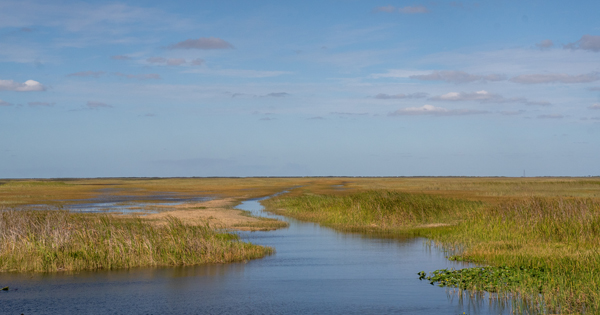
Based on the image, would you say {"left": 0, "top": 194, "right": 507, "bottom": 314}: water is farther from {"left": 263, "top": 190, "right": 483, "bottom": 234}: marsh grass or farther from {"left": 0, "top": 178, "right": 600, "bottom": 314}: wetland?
{"left": 263, "top": 190, "right": 483, "bottom": 234}: marsh grass

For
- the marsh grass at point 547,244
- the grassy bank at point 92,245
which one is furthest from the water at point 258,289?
the marsh grass at point 547,244

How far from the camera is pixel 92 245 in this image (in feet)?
76.3

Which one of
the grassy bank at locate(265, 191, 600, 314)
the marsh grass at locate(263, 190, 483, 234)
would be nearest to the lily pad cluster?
the grassy bank at locate(265, 191, 600, 314)

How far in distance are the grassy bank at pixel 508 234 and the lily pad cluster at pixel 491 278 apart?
33 mm

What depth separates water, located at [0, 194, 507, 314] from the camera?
54.2 ft

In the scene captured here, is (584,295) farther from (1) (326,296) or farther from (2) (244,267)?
(2) (244,267)

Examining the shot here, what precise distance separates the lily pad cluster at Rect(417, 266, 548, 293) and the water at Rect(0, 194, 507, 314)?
598 mm

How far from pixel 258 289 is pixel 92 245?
832 centimetres

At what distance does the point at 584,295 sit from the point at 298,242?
1847 centimetres

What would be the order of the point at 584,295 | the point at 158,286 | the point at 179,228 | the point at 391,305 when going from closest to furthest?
the point at 584,295
the point at 391,305
the point at 158,286
the point at 179,228

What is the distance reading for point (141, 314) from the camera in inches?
629

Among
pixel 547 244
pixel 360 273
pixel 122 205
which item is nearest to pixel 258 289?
pixel 360 273

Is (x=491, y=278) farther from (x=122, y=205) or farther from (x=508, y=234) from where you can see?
(x=122, y=205)

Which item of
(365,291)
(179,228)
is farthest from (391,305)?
(179,228)
